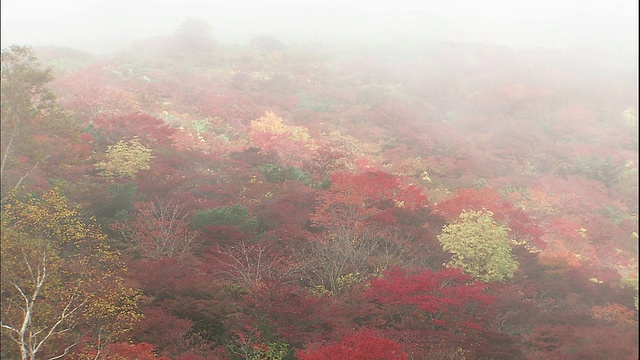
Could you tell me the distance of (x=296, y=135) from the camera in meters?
26.3

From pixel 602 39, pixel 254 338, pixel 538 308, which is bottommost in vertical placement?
pixel 538 308

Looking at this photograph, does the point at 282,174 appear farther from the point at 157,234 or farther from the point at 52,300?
the point at 52,300

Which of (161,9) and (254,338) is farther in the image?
(161,9)

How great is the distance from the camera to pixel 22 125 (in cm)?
1445

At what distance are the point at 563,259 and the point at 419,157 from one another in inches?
439

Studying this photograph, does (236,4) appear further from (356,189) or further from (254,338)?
(254,338)

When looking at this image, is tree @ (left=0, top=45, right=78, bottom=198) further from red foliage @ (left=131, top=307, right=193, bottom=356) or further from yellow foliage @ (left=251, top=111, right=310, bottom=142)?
yellow foliage @ (left=251, top=111, right=310, bottom=142)

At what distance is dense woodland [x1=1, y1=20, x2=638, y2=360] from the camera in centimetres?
973

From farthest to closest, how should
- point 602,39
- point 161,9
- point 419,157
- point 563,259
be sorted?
point 161,9
point 602,39
point 419,157
point 563,259

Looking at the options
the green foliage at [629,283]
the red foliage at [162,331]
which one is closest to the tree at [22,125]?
the red foliage at [162,331]

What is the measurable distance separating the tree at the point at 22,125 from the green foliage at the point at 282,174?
851cm

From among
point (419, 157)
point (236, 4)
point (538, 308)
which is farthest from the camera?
point (236, 4)

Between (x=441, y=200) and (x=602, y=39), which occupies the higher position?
(x=602, y=39)

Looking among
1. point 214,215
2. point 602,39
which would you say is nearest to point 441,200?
point 214,215
